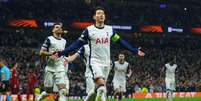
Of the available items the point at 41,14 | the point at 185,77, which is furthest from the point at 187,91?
the point at 41,14

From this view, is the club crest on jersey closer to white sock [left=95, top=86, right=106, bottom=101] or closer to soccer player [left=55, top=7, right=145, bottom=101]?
soccer player [left=55, top=7, right=145, bottom=101]

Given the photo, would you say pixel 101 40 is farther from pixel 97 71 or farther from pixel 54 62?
pixel 54 62

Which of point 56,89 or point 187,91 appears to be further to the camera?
point 187,91

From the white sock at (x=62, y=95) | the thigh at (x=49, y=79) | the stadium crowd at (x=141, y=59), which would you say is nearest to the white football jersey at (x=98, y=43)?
the white sock at (x=62, y=95)

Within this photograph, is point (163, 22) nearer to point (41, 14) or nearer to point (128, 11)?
point (128, 11)

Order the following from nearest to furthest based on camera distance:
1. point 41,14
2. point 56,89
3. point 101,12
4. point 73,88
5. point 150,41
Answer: point 101,12
point 56,89
point 73,88
point 41,14
point 150,41

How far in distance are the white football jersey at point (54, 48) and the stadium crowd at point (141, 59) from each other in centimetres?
2187

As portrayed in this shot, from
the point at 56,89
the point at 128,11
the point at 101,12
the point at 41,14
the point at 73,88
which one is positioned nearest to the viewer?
the point at 101,12

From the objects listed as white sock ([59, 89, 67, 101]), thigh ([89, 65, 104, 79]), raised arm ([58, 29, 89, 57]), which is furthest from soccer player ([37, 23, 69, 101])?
thigh ([89, 65, 104, 79])

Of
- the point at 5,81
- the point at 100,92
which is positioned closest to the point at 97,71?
the point at 100,92

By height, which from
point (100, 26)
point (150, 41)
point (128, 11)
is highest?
point (100, 26)

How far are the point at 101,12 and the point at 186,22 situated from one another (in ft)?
137

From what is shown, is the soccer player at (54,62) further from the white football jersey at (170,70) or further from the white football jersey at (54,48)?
the white football jersey at (170,70)

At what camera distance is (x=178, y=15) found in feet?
179
